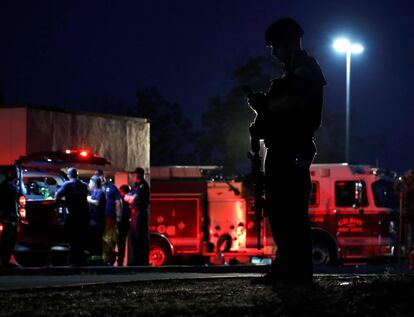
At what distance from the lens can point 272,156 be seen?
9305 millimetres

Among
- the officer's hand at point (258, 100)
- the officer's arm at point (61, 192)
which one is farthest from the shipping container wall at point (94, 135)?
the officer's hand at point (258, 100)

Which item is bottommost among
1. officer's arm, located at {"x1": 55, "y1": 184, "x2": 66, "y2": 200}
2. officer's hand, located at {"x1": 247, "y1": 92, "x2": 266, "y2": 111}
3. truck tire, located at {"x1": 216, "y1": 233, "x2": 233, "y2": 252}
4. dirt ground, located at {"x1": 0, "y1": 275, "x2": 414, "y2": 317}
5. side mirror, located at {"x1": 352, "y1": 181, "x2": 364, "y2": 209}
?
dirt ground, located at {"x1": 0, "y1": 275, "x2": 414, "y2": 317}

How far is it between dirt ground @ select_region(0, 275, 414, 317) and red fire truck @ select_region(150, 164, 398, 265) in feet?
63.8

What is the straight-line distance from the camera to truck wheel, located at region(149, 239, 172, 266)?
94.4 feet

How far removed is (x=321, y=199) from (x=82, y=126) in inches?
266

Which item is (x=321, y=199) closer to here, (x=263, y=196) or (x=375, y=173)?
(x=375, y=173)

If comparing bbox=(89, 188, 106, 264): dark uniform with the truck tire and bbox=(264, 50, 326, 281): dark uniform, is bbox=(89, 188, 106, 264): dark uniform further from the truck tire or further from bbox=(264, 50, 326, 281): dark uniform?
bbox=(264, 50, 326, 281): dark uniform

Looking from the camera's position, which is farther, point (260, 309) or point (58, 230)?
point (58, 230)

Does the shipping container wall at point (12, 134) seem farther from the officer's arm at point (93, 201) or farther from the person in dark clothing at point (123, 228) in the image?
the officer's arm at point (93, 201)

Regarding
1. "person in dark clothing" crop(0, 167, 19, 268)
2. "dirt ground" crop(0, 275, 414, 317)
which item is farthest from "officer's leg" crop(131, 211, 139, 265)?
"dirt ground" crop(0, 275, 414, 317)

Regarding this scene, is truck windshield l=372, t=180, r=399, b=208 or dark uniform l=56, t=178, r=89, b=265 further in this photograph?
truck windshield l=372, t=180, r=399, b=208

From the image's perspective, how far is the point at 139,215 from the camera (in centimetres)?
2295

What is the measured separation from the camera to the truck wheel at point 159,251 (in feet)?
94.4

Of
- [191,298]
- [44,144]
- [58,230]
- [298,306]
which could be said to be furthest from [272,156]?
[44,144]
